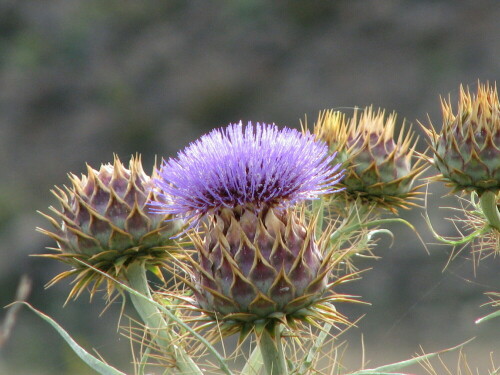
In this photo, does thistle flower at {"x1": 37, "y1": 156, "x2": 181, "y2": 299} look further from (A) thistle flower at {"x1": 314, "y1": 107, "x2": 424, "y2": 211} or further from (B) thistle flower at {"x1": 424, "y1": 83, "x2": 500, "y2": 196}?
(B) thistle flower at {"x1": 424, "y1": 83, "x2": 500, "y2": 196}

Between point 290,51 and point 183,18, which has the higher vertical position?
point 183,18

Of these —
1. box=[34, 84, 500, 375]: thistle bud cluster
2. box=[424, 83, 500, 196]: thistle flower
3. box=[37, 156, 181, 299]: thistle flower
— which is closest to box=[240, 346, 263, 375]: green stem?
box=[34, 84, 500, 375]: thistle bud cluster

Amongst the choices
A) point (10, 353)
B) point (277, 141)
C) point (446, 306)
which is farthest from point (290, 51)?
point (277, 141)

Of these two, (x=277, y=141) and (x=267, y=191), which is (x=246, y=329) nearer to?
(x=267, y=191)

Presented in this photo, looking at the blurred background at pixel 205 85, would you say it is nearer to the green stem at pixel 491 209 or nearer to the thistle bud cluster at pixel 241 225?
the green stem at pixel 491 209

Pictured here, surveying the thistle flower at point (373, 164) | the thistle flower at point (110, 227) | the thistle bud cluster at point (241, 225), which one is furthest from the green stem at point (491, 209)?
the thistle flower at point (110, 227)

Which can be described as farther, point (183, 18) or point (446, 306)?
point (183, 18)
